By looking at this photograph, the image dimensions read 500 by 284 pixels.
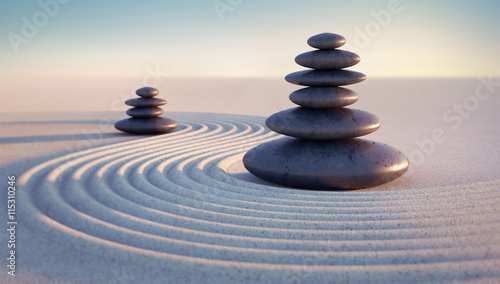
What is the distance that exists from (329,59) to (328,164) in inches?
69.6

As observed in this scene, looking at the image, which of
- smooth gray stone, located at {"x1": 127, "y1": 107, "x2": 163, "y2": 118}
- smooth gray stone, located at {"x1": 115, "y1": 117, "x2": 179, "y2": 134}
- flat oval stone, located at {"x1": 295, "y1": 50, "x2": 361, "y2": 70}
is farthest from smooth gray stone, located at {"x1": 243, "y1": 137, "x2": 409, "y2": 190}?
smooth gray stone, located at {"x1": 127, "y1": 107, "x2": 163, "y2": 118}

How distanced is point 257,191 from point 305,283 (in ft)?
8.42

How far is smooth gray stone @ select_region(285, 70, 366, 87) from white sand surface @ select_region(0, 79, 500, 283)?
6.18ft

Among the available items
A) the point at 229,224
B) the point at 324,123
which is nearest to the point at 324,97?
the point at 324,123

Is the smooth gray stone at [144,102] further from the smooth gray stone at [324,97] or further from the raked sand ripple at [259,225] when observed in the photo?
the smooth gray stone at [324,97]

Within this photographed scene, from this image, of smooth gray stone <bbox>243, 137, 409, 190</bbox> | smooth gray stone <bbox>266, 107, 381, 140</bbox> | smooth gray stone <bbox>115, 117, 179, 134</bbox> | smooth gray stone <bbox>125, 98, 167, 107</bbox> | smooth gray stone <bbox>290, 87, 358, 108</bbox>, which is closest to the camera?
smooth gray stone <bbox>243, 137, 409, 190</bbox>

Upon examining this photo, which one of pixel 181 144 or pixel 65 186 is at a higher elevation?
pixel 181 144

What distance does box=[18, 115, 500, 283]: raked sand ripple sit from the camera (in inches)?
148

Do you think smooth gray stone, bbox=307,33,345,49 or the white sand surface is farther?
smooth gray stone, bbox=307,33,345,49

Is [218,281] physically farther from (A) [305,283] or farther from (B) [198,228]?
(B) [198,228]

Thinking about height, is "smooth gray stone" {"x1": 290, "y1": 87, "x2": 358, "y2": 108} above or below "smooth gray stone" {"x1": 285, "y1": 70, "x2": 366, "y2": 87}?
below

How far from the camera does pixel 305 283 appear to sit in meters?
3.57

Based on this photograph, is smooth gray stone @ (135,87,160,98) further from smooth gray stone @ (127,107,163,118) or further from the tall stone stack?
the tall stone stack

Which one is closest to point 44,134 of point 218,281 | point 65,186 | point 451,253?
point 65,186
